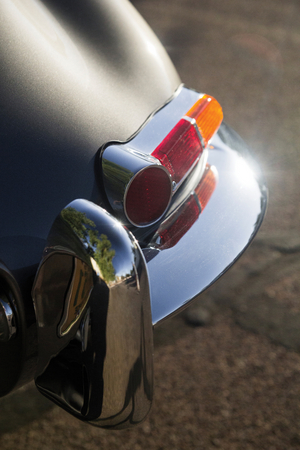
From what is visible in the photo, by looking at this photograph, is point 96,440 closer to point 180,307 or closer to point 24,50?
point 180,307

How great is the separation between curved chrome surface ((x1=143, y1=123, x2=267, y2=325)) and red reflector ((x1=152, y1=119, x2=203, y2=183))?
0.19 metres

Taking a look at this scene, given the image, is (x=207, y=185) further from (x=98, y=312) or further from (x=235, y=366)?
(x=235, y=366)

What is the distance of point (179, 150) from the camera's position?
1316 millimetres

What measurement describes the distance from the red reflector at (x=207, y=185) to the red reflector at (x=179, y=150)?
0.15 metres

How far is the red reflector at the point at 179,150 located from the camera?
4.20 feet

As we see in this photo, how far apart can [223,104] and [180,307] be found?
3.35 meters

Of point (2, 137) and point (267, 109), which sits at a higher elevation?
point (2, 137)

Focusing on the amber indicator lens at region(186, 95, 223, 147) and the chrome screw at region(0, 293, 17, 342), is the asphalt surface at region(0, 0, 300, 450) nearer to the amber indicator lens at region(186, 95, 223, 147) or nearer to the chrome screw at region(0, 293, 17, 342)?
the chrome screw at region(0, 293, 17, 342)

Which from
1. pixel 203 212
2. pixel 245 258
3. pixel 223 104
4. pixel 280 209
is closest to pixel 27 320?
pixel 203 212

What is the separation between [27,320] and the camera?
1018 millimetres

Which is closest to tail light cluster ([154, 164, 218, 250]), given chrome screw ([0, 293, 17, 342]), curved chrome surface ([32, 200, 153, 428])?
curved chrome surface ([32, 200, 153, 428])

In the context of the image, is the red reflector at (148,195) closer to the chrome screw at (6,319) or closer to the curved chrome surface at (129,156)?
the curved chrome surface at (129,156)

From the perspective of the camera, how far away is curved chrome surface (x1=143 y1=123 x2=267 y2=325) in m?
1.23

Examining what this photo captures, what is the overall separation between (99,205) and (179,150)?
336 millimetres
